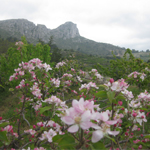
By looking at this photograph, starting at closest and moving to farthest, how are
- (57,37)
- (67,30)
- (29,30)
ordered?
(29,30), (57,37), (67,30)

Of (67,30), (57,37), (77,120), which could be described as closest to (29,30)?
(57,37)

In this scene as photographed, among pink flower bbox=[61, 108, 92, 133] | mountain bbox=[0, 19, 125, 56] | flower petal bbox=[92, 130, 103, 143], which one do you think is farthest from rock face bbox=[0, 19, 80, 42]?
flower petal bbox=[92, 130, 103, 143]

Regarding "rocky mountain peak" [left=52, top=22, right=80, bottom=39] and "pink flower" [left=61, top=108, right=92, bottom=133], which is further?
"rocky mountain peak" [left=52, top=22, right=80, bottom=39]

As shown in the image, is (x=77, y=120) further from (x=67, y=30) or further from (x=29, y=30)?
(x=67, y=30)

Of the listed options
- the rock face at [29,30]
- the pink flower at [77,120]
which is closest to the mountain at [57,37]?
the rock face at [29,30]

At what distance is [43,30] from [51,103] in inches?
4897

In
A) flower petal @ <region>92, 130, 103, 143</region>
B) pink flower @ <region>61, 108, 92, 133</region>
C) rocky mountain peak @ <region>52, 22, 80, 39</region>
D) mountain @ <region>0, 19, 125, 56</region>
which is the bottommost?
flower petal @ <region>92, 130, 103, 143</region>

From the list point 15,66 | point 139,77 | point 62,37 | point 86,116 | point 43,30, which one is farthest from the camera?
point 62,37

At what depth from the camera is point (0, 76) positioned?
7.46 m

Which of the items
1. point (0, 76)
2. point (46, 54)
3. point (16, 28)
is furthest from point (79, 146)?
point (16, 28)

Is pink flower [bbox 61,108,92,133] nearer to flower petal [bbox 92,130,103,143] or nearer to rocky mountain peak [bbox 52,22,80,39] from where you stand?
flower petal [bbox 92,130,103,143]

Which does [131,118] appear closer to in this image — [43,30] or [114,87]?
[114,87]

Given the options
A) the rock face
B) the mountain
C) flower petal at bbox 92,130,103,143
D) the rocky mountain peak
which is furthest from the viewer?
the rocky mountain peak

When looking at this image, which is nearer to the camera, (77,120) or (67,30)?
(77,120)
